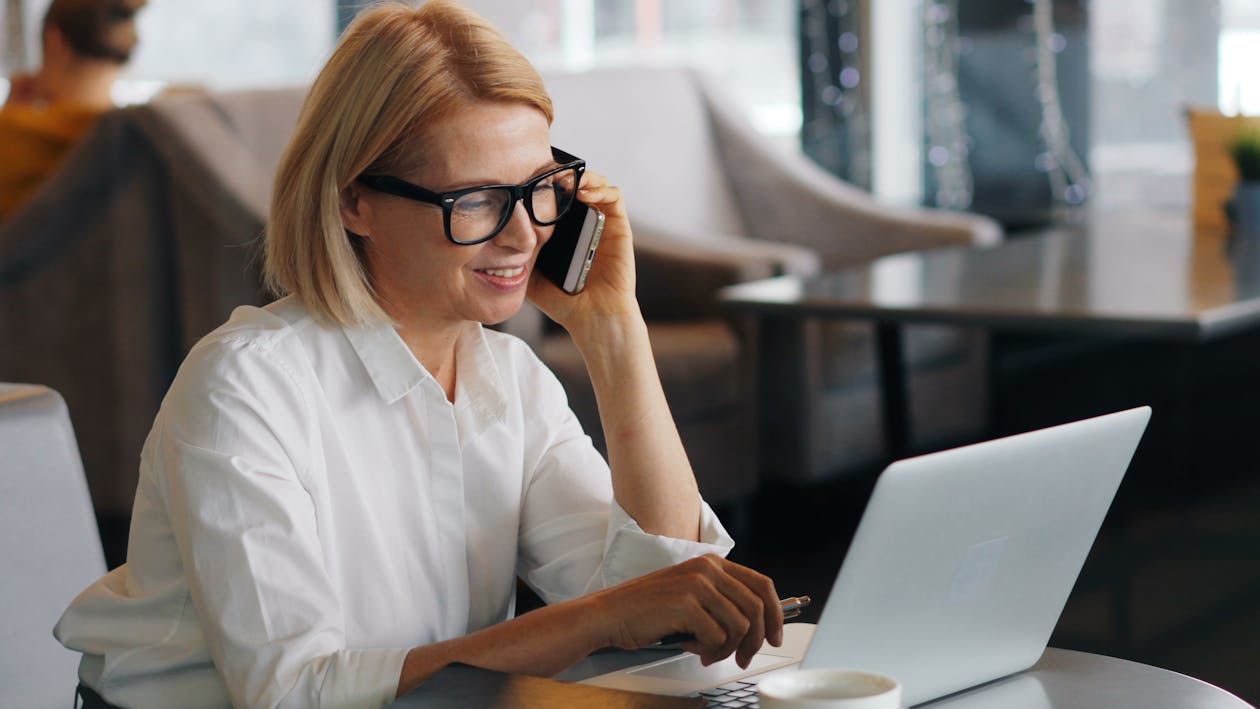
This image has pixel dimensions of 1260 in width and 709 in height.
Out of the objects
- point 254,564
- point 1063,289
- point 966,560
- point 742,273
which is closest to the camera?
point 966,560

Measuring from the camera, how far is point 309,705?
1.00m

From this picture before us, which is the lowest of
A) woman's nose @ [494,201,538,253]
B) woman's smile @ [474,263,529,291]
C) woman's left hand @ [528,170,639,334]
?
Answer: woman's left hand @ [528,170,639,334]

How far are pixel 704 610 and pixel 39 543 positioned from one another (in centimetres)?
62

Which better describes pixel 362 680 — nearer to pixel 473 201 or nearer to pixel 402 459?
pixel 402 459

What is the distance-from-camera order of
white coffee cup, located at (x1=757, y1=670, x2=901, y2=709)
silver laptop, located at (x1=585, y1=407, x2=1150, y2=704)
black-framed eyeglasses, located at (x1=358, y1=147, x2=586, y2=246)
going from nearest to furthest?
1. white coffee cup, located at (x1=757, y1=670, x2=901, y2=709)
2. silver laptop, located at (x1=585, y1=407, x2=1150, y2=704)
3. black-framed eyeglasses, located at (x1=358, y1=147, x2=586, y2=246)

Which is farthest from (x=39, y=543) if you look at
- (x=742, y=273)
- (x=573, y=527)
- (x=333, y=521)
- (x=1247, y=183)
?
(x=1247, y=183)

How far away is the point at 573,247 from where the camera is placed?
1314 millimetres

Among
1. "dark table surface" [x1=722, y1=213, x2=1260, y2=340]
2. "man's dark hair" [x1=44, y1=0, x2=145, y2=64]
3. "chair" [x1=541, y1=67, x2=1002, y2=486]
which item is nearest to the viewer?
"dark table surface" [x1=722, y1=213, x2=1260, y2=340]

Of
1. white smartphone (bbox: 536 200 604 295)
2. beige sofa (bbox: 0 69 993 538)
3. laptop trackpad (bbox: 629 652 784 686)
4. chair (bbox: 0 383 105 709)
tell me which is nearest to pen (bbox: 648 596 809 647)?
laptop trackpad (bbox: 629 652 784 686)

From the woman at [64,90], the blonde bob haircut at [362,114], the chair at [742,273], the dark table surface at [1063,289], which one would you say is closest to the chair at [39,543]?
the blonde bob haircut at [362,114]

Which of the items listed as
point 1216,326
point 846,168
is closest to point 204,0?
point 846,168

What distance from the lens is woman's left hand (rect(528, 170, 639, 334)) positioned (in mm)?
1326

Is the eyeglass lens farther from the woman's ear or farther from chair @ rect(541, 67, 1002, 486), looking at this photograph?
chair @ rect(541, 67, 1002, 486)

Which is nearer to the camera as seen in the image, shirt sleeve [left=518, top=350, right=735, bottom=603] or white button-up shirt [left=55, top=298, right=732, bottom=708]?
white button-up shirt [left=55, top=298, right=732, bottom=708]
